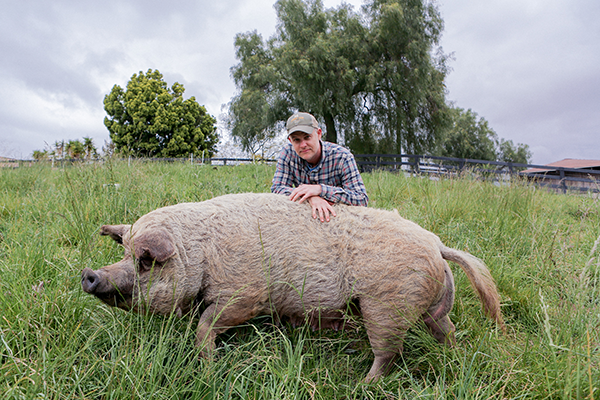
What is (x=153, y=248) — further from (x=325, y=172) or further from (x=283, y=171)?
(x=325, y=172)

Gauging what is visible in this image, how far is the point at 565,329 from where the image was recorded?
2027 mm

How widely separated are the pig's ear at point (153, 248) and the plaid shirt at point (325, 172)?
128 centimetres

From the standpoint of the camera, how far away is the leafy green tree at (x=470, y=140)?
42188 mm

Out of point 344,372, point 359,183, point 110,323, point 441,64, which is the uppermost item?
point 441,64

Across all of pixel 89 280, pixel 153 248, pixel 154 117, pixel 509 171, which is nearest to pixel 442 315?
pixel 153 248

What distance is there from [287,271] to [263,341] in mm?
509

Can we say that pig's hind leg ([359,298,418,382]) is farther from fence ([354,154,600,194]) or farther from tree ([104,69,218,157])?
tree ([104,69,218,157])

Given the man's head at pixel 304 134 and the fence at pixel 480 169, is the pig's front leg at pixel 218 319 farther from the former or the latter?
the fence at pixel 480 169

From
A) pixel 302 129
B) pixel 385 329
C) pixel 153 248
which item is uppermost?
pixel 302 129

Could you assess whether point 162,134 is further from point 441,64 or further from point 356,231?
point 356,231

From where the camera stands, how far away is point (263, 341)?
2.39m

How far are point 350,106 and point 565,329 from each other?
21.0 metres

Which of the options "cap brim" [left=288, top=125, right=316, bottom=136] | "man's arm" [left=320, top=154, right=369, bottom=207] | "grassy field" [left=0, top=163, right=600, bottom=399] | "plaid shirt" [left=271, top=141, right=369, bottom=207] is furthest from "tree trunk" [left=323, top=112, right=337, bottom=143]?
"cap brim" [left=288, top=125, right=316, bottom=136]

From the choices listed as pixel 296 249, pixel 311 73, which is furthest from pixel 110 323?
pixel 311 73
